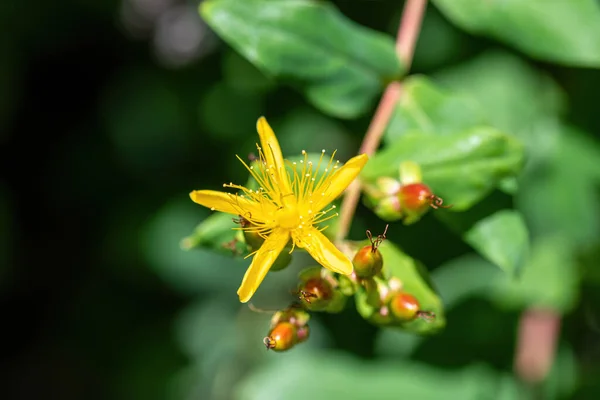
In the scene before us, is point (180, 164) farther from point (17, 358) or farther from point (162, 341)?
point (17, 358)

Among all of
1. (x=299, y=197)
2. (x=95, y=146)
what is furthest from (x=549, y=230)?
(x=95, y=146)

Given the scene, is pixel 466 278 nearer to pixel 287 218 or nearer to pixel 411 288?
pixel 411 288

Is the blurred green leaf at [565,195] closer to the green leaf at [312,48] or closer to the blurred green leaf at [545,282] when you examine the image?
the blurred green leaf at [545,282]

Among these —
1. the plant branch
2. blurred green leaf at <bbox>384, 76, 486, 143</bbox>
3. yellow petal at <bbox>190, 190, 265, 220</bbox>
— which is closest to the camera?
yellow petal at <bbox>190, 190, 265, 220</bbox>

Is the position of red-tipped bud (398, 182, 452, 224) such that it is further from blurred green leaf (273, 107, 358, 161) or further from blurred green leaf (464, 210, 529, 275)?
blurred green leaf (273, 107, 358, 161)

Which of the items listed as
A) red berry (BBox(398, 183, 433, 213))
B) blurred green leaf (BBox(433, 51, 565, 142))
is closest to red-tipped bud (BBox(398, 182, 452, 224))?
red berry (BBox(398, 183, 433, 213))

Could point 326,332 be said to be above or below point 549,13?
below
